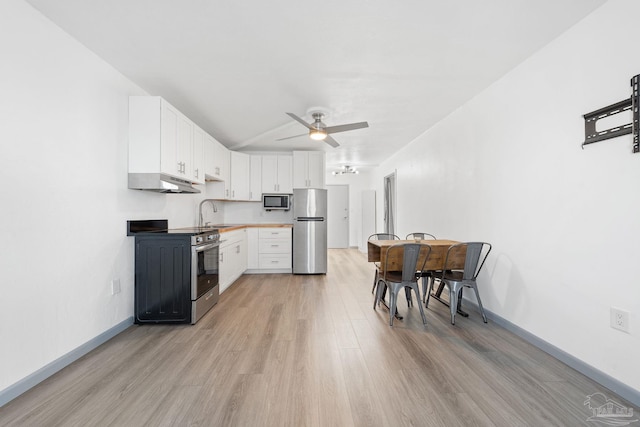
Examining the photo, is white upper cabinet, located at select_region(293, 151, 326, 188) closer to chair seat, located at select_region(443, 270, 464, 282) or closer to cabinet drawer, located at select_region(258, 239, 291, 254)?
cabinet drawer, located at select_region(258, 239, 291, 254)

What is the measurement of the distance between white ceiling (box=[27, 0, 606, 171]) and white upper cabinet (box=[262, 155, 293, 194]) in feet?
5.81

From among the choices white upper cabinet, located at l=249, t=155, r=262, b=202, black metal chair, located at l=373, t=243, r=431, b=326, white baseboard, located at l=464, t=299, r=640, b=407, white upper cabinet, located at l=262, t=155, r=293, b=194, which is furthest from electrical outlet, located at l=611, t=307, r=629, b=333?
white upper cabinet, located at l=249, t=155, r=262, b=202

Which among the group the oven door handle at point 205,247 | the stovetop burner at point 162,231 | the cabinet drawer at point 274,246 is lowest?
the cabinet drawer at point 274,246

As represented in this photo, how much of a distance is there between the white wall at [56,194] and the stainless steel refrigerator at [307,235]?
112 inches

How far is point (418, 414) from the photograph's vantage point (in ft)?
5.15

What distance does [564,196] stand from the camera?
7.08 ft

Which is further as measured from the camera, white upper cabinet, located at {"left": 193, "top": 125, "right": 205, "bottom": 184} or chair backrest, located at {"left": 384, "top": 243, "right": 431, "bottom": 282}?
white upper cabinet, located at {"left": 193, "top": 125, "right": 205, "bottom": 184}

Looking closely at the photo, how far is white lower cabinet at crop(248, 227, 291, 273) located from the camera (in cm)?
521

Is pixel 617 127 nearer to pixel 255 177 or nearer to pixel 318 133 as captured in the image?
pixel 318 133

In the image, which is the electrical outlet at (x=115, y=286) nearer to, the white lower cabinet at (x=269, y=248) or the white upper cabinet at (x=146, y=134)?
the white upper cabinet at (x=146, y=134)

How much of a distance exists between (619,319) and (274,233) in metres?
4.47

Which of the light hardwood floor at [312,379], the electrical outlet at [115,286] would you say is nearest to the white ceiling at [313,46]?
the electrical outlet at [115,286]

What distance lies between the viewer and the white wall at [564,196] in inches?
69.4

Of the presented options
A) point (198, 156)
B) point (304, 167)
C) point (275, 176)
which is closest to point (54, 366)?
point (198, 156)
